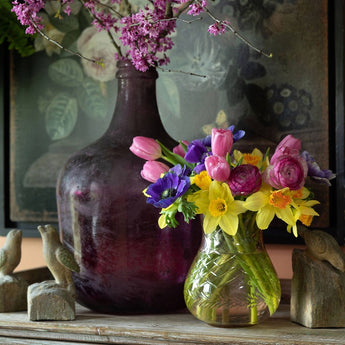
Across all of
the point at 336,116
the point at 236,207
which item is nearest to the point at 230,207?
the point at 236,207

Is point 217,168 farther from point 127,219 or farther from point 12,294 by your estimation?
→ point 12,294

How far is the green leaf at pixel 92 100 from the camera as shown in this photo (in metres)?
1.20

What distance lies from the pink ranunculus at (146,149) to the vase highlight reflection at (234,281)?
0.49 feet

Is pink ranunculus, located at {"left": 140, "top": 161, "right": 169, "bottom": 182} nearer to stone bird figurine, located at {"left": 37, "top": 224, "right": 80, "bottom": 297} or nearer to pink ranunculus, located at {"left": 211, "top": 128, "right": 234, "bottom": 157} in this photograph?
pink ranunculus, located at {"left": 211, "top": 128, "right": 234, "bottom": 157}

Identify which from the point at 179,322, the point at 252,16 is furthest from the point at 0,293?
the point at 252,16

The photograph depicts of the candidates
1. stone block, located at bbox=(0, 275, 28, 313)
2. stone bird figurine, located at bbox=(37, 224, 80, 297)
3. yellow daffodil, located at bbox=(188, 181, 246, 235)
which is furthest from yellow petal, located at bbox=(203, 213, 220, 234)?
stone block, located at bbox=(0, 275, 28, 313)

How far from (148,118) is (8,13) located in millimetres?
400

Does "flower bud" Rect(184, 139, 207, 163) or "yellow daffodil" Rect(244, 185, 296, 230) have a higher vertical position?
"flower bud" Rect(184, 139, 207, 163)

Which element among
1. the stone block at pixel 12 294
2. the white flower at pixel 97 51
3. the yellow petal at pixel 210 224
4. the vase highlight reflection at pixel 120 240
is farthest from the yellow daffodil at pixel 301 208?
the white flower at pixel 97 51

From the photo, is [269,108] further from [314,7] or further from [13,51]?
[13,51]

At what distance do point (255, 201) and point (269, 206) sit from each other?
21 mm

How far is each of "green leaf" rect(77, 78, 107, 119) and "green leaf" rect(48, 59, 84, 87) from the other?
0.06 ft

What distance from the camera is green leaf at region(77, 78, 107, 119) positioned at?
1200mm

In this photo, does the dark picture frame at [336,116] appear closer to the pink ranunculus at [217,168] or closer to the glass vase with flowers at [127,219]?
the glass vase with flowers at [127,219]
